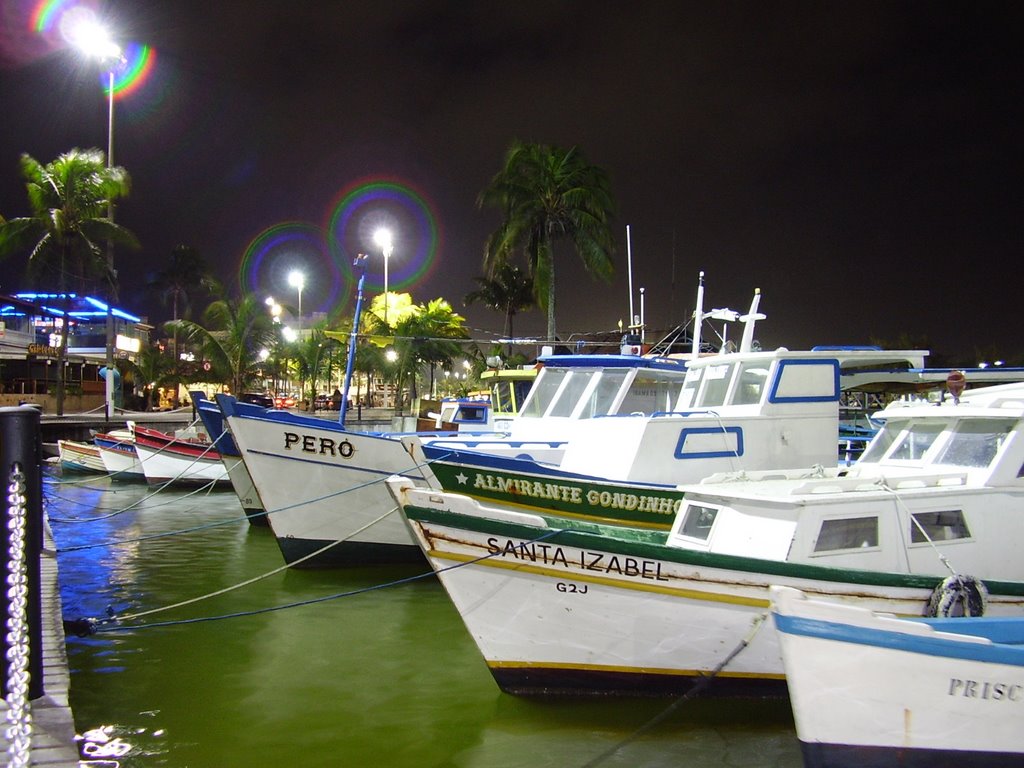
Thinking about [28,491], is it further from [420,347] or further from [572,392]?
[420,347]

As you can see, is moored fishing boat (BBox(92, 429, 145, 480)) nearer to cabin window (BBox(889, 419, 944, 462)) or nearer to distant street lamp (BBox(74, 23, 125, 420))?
distant street lamp (BBox(74, 23, 125, 420))

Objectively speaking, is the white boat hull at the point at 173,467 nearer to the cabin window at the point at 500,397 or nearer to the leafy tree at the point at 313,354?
the cabin window at the point at 500,397

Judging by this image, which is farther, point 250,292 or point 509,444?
point 250,292

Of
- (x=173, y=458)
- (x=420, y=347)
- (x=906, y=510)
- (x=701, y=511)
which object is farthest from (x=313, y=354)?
(x=906, y=510)

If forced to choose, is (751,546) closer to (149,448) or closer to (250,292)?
(149,448)

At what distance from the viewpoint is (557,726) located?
693 cm

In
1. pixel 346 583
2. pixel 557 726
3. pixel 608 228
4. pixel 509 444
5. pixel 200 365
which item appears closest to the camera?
pixel 557 726

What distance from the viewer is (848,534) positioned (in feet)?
23.8

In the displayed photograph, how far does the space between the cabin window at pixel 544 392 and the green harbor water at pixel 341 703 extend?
4.14 metres

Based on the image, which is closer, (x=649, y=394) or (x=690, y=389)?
(x=690, y=389)

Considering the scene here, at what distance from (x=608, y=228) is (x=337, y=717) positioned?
967 inches

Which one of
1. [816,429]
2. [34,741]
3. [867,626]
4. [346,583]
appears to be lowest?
[346,583]

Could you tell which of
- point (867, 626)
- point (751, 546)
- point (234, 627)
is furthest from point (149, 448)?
point (867, 626)

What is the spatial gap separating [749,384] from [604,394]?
107 inches
